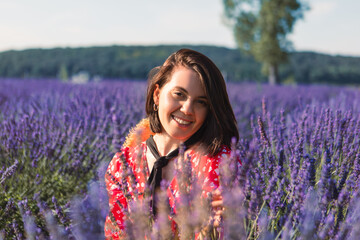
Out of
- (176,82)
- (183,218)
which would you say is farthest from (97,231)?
(176,82)

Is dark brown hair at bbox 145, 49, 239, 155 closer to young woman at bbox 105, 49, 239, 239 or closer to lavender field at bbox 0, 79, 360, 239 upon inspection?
young woman at bbox 105, 49, 239, 239

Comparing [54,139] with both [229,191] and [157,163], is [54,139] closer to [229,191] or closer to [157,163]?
[157,163]

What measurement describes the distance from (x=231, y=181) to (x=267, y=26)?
16769 millimetres

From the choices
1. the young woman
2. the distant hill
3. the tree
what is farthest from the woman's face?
the distant hill

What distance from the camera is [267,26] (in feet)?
55.0

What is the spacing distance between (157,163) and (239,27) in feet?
56.4

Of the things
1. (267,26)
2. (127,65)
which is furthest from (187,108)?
(127,65)

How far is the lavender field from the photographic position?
1.04 m

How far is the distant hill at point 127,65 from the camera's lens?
2817 centimetres

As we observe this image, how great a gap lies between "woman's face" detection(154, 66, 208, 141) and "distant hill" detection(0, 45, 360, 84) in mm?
22705

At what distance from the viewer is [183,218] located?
103 centimetres

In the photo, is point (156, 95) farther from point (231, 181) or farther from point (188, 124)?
point (231, 181)

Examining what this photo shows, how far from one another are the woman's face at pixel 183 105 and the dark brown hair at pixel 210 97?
1.2 inches

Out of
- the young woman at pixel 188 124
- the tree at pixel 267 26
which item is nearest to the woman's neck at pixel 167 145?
the young woman at pixel 188 124
